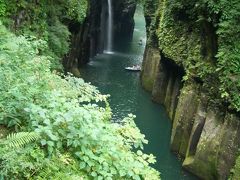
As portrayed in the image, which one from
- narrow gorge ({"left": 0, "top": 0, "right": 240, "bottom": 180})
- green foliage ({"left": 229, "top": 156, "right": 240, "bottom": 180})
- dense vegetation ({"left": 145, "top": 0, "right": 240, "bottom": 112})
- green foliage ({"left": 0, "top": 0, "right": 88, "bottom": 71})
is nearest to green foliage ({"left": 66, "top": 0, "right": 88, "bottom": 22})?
narrow gorge ({"left": 0, "top": 0, "right": 240, "bottom": 180})

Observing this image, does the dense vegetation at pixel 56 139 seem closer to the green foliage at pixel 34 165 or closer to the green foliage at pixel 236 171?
the green foliage at pixel 34 165

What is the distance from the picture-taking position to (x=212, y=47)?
63.2 ft

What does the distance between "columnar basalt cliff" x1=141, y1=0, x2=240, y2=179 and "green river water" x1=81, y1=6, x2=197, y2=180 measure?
0.74 metres

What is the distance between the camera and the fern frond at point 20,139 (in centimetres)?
554

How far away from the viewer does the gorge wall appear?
32.7 meters

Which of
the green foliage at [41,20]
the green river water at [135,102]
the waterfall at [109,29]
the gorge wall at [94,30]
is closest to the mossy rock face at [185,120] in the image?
the green river water at [135,102]

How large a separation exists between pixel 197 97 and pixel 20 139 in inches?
604

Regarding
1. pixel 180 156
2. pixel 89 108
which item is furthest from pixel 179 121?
pixel 89 108

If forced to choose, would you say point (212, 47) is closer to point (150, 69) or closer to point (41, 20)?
point (41, 20)

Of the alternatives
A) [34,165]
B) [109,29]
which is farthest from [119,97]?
[109,29]

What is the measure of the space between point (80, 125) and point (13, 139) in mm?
1049

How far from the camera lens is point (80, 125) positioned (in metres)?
6.10

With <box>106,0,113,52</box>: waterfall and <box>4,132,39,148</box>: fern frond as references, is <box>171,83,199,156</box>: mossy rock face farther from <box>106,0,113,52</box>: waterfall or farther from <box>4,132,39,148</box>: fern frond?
<box>106,0,113,52</box>: waterfall

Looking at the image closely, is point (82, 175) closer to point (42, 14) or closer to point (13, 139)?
point (13, 139)
